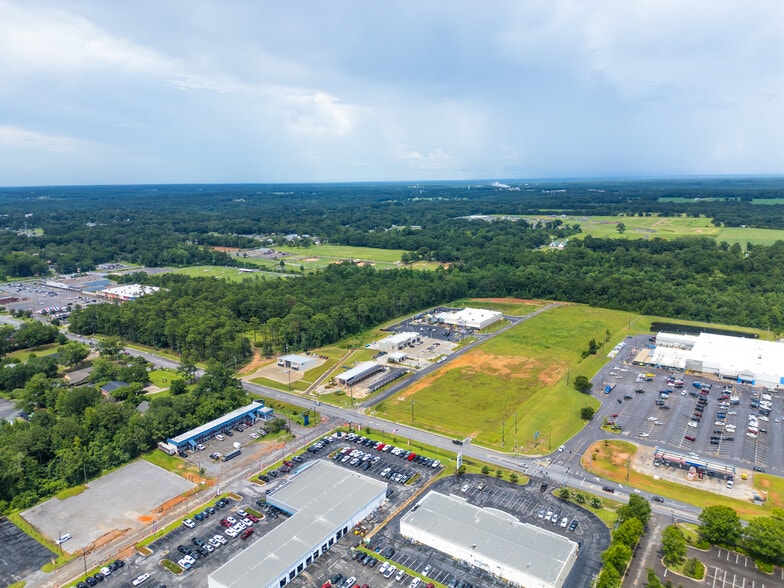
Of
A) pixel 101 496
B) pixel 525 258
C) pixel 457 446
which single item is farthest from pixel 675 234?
pixel 101 496

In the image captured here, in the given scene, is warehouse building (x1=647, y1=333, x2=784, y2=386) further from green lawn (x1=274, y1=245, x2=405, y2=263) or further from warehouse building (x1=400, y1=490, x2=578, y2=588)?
green lawn (x1=274, y1=245, x2=405, y2=263)

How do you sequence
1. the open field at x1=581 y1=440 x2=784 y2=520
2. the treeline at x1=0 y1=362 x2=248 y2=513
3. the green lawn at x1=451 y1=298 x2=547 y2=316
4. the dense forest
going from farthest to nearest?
1. the green lawn at x1=451 y1=298 x2=547 y2=316
2. the dense forest
3. the treeline at x1=0 y1=362 x2=248 y2=513
4. the open field at x1=581 y1=440 x2=784 y2=520

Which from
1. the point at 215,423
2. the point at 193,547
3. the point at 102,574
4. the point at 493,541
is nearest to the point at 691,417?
the point at 493,541

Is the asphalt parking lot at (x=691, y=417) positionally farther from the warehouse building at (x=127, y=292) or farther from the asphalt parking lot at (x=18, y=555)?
the warehouse building at (x=127, y=292)

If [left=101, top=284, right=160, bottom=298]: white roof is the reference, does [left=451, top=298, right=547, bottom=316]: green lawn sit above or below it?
below

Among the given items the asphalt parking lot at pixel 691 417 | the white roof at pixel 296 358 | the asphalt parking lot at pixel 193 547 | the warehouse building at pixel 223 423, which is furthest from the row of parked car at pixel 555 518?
the white roof at pixel 296 358

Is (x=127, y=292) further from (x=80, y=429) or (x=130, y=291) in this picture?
(x=80, y=429)

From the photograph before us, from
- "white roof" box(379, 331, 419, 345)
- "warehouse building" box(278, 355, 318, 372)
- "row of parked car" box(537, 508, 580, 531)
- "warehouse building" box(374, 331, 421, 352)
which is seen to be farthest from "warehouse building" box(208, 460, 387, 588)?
"white roof" box(379, 331, 419, 345)
